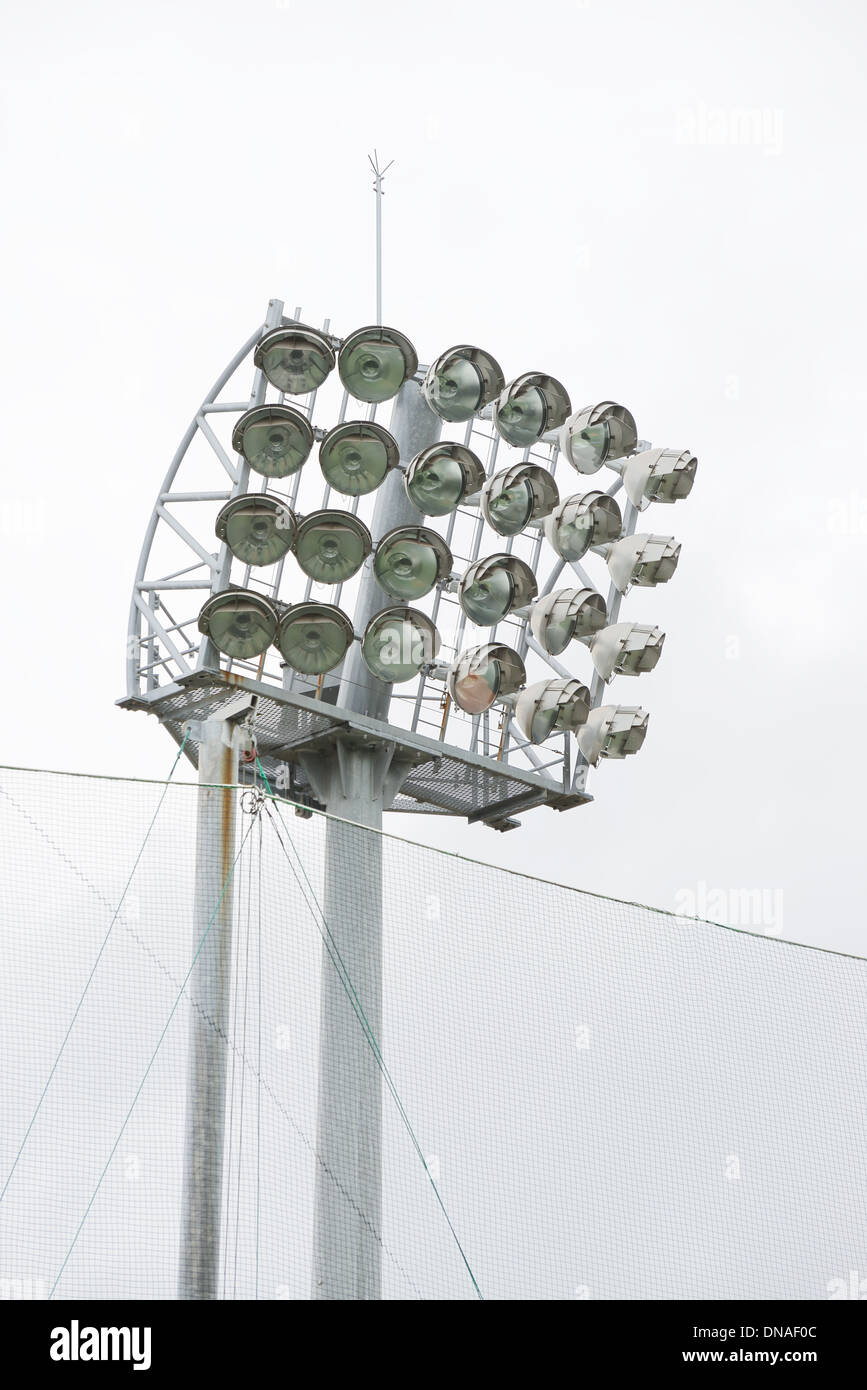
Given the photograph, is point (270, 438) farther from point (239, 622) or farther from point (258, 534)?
point (239, 622)

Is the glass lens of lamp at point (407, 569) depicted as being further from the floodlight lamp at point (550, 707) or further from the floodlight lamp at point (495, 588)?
the floodlight lamp at point (550, 707)

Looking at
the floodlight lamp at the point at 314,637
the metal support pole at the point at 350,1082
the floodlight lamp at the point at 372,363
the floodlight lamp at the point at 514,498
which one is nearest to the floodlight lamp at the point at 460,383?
the floodlight lamp at the point at 372,363

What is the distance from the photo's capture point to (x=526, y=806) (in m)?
17.3

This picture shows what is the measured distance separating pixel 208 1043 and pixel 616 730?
6322 mm

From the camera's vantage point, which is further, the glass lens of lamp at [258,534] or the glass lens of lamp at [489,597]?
the glass lens of lamp at [489,597]

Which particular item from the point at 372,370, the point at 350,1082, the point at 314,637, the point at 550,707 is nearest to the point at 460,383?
the point at 372,370

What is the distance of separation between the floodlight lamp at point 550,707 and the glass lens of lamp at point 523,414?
198 centimetres

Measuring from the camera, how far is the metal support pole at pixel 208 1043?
1034cm

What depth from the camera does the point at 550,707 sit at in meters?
16.4
